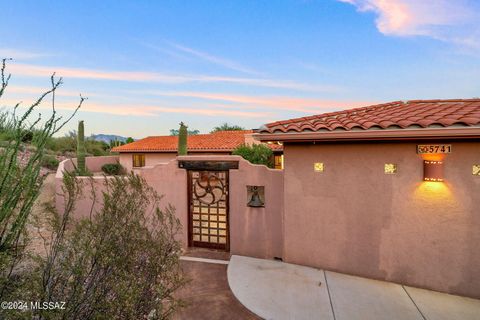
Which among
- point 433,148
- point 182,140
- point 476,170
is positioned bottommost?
point 476,170

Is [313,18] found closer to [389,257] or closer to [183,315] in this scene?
[389,257]

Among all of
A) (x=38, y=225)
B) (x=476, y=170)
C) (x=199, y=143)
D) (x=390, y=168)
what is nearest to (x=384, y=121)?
(x=390, y=168)

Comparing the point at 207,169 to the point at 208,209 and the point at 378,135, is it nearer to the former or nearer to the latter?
the point at 208,209

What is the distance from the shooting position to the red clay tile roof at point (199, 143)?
93.7ft

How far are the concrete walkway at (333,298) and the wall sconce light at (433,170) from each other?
266cm

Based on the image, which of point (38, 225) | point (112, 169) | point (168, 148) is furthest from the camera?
point (112, 169)

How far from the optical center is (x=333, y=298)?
5.62m

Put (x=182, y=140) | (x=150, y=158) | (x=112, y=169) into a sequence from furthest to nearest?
(x=150, y=158)
(x=112, y=169)
(x=182, y=140)

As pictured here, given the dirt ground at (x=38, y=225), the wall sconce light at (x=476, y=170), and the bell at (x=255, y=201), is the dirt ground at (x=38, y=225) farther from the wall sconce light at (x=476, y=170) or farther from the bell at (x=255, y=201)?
the wall sconce light at (x=476, y=170)

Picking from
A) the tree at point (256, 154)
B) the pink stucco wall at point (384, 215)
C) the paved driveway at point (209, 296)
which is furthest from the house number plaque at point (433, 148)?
the tree at point (256, 154)

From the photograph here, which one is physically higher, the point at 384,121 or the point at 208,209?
the point at 384,121

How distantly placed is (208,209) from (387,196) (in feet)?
17.4

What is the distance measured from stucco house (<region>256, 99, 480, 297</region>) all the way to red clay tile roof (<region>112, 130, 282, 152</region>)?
2089 cm

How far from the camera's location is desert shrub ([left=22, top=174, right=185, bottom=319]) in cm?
304
